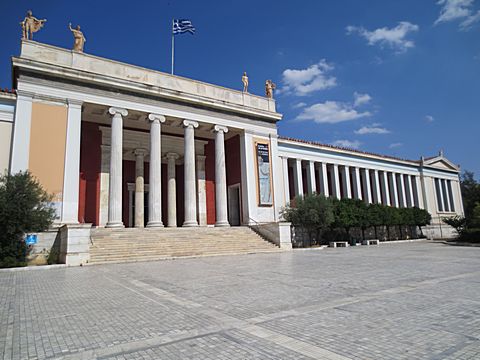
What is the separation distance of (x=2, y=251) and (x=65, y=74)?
1042cm

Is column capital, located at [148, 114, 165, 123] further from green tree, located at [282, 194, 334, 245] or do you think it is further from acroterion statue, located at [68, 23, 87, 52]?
green tree, located at [282, 194, 334, 245]

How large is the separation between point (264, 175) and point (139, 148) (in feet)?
31.3

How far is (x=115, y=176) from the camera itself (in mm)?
19625

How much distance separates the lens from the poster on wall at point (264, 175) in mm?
25203

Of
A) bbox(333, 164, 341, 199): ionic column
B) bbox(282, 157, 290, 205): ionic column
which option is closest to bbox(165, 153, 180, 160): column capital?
bbox(282, 157, 290, 205): ionic column

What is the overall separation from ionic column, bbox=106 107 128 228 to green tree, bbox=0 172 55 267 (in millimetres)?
4986

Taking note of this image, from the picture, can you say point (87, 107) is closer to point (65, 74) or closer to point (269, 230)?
point (65, 74)

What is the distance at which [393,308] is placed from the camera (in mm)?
5035

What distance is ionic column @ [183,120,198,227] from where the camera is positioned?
72.3 ft

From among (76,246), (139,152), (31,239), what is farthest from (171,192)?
(31,239)

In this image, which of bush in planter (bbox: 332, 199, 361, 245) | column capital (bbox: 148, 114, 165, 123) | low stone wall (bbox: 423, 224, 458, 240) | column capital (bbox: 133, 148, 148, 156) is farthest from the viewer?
low stone wall (bbox: 423, 224, 458, 240)

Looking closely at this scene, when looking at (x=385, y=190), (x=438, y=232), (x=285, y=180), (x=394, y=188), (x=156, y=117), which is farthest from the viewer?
(x=394, y=188)

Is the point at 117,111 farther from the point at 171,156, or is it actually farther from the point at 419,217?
the point at 419,217

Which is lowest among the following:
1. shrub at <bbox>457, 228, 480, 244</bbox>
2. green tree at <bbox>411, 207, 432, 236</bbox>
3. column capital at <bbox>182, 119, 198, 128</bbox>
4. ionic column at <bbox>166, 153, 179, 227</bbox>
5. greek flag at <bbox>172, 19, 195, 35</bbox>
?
shrub at <bbox>457, 228, 480, 244</bbox>
